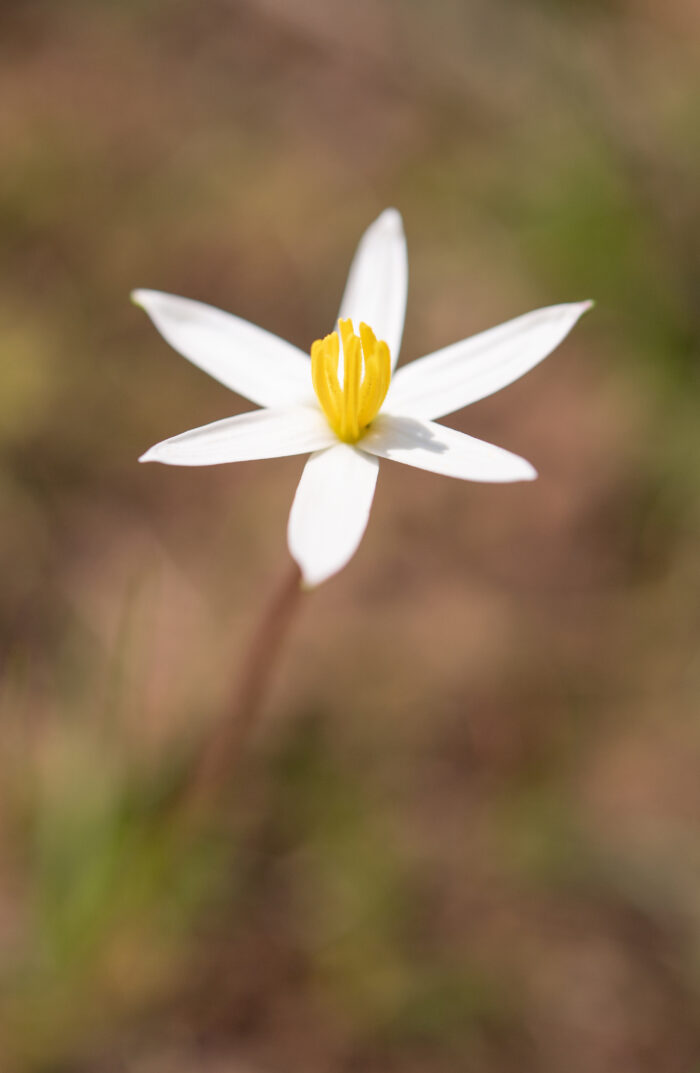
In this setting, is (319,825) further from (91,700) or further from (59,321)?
(59,321)

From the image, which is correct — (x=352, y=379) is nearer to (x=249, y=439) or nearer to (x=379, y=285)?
(x=249, y=439)

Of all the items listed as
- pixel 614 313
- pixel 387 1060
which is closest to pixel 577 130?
pixel 614 313

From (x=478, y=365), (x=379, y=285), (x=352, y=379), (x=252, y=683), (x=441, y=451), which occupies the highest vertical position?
(x=379, y=285)

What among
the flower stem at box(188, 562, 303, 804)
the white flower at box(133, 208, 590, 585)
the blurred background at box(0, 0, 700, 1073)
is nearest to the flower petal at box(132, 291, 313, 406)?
the white flower at box(133, 208, 590, 585)

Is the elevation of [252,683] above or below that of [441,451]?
below

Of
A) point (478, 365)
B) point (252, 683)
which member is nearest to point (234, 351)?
point (478, 365)

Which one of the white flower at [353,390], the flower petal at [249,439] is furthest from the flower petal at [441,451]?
the flower petal at [249,439]

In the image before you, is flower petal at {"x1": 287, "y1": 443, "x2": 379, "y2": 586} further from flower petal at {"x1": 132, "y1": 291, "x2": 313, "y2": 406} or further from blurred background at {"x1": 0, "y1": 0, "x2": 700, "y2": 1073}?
blurred background at {"x1": 0, "y1": 0, "x2": 700, "y2": 1073}

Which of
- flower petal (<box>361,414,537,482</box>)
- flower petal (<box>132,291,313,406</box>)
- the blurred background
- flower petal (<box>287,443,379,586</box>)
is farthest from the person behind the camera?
the blurred background
